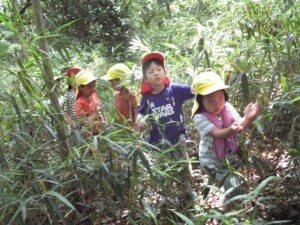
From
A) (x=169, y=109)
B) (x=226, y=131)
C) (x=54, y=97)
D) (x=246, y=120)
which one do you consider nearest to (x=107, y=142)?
(x=54, y=97)

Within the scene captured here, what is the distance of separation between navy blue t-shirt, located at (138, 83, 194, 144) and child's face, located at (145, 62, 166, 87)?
0.35ft

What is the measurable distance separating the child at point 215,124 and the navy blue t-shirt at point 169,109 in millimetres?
485

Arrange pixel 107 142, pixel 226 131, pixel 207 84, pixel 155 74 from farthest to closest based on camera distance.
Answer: pixel 155 74 < pixel 207 84 < pixel 226 131 < pixel 107 142

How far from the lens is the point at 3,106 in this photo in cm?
245

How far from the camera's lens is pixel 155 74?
3156mm

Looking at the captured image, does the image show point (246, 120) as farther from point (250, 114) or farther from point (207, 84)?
point (207, 84)

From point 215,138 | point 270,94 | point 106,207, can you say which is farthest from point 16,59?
point 270,94

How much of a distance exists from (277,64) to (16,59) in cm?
175

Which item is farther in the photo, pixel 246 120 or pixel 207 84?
pixel 207 84

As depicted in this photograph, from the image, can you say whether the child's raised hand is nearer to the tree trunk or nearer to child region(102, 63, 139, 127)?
the tree trunk

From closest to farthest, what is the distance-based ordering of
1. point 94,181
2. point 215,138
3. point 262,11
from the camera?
point 94,181, point 215,138, point 262,11

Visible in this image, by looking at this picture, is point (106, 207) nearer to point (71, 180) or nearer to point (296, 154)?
point (71, 180)

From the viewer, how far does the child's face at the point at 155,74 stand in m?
3.16

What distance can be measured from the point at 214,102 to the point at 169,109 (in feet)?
2.05
